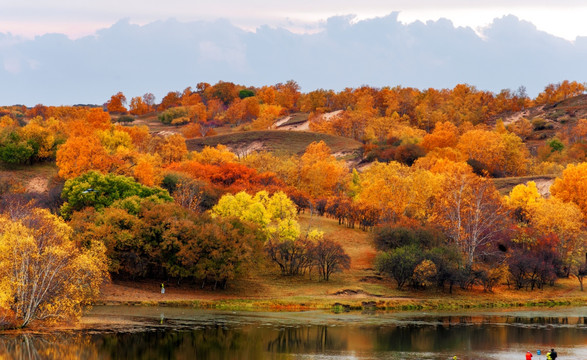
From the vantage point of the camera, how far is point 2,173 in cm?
11931

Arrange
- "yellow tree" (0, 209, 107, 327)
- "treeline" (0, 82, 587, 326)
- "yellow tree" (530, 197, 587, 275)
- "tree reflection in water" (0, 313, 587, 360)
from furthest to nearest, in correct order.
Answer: "yellow tree" (530, 197, 587, 275) < "treeline" (0, 82, 587, 326) < "yellow tree" (0, 209, 107, 327) < "tree reflection in water" (0, 313, 587, 360)

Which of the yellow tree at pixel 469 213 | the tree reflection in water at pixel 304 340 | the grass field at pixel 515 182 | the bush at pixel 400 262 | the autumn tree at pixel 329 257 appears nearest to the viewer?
the tree reflection in water at pixel 304 340

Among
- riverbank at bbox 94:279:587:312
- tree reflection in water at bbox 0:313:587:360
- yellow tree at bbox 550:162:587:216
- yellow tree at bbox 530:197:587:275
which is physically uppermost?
yellow tree at bbox 550:162:587:216

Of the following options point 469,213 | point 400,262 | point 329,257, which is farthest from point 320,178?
point 400,262

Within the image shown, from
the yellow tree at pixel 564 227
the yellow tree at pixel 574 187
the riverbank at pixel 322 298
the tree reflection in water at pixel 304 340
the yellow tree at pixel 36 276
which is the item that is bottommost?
the tree reflection in water at pixel 304 340

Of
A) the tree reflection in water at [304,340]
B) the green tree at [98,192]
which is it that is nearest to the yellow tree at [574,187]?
the tree reflection in water at [304,340]

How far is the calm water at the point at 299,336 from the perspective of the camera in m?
49.6

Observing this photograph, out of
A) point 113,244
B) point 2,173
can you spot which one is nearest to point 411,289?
point 113,244

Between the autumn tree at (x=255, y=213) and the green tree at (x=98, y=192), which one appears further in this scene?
the green tree at (x=98, y=192)

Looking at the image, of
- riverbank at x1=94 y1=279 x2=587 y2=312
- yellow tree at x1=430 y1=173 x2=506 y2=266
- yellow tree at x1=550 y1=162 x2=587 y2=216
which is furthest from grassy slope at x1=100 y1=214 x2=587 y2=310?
yellow tree at x1=550 y1=162 x2=587 y2=216

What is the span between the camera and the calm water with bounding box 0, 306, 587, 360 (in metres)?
49.6

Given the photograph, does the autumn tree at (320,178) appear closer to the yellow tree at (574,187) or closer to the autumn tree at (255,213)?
the yellow tree at (574,187)

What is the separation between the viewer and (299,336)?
Result: 191 ft

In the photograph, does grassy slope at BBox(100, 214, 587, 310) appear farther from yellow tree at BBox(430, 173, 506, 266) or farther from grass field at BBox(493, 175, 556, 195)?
grass field at BBox(493, 175, 556, 195)
